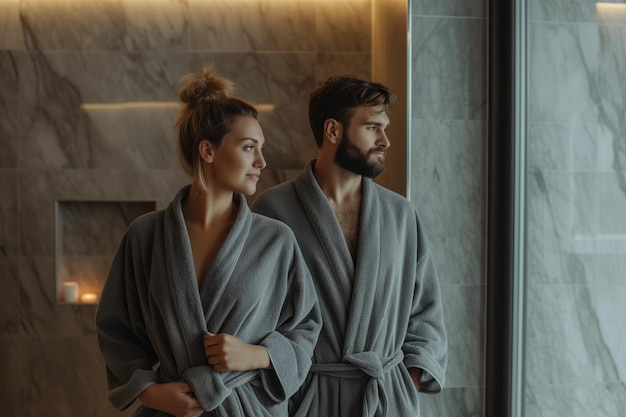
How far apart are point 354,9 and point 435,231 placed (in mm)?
1546

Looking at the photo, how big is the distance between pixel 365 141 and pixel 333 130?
9 cm

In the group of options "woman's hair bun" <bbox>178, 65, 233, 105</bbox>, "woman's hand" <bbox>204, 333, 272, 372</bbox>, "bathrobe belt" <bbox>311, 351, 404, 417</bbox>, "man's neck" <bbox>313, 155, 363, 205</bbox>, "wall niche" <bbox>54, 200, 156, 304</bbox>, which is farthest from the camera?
"wall niche" <bbox>54, 200, 156, 304</bbox>

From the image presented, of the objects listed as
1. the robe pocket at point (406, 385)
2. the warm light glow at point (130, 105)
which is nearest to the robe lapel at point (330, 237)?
the robe pocket at point (406, 385)

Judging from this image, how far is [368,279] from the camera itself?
194 cm

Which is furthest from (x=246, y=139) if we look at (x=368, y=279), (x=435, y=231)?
(x=435, y=231)

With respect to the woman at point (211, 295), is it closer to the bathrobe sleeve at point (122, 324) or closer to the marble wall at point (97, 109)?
the bathrobe sleeve at point (122, 324)

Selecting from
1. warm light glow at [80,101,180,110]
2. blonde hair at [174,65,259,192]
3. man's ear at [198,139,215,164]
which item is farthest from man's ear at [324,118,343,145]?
warm light glow at [80,101,180,110]

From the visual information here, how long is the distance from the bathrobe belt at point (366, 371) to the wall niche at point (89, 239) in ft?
7.10

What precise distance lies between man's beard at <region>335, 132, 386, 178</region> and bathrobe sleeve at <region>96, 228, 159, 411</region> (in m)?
0.55

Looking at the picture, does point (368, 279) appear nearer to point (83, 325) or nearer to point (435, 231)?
point (435, 231)

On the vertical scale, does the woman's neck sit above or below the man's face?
below

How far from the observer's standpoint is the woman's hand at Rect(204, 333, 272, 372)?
1668 millimetres

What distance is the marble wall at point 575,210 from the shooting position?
2.05 metres

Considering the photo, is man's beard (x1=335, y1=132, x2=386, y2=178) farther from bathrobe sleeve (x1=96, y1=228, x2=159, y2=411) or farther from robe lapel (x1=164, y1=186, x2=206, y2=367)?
bathrobe sleeve (x1=96, y1=228, x2=159, y2=411)
